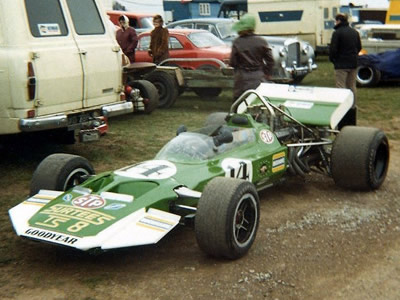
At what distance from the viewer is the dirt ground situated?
464 cm

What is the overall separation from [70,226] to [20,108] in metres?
2.91

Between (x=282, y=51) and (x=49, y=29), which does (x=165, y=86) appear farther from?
(x=49, y=29)

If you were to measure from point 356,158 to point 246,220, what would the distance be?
81.0 inches

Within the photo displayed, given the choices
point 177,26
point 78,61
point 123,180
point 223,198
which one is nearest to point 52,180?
Result: point 123,180

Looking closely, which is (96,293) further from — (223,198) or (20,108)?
(20,108)

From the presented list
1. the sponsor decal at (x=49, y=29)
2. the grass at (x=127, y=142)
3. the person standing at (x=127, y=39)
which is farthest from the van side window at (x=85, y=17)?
the person standing at (x=127, y=39)

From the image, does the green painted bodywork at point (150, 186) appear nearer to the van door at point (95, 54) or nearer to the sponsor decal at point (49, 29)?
the van door at point (95, 54)

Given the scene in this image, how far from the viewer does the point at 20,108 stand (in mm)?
7387

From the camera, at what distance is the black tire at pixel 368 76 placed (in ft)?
52.6

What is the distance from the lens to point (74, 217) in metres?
5.01

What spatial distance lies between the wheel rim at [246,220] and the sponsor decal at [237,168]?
650 millimetres

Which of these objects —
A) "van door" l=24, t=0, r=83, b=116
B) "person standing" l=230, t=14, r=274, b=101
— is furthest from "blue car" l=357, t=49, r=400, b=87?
"van door" l=24, t=0, r=83, b=116

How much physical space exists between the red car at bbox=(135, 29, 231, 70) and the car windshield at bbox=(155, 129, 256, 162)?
7.66 metres

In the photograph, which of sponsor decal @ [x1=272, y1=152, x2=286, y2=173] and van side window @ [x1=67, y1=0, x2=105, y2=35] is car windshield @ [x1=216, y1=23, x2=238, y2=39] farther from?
sponsor decal @ [x1=272, y1=152, x2=286, y2=173]
